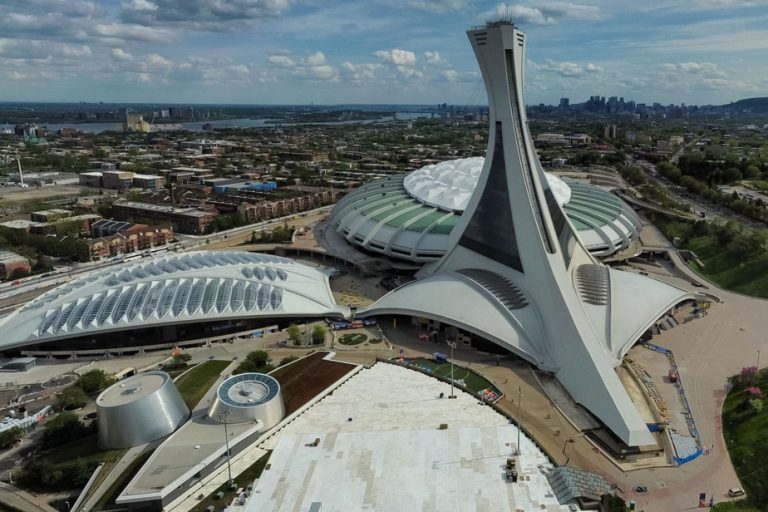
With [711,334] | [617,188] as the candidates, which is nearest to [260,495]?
[711,334]

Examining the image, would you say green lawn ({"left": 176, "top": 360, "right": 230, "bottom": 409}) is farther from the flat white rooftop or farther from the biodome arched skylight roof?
the biodome arched skylight roof

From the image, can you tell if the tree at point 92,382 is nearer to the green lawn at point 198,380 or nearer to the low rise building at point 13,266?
the green lawn at point 198,380

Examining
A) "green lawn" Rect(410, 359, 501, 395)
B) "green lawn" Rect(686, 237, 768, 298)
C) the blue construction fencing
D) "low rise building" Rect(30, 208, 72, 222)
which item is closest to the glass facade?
"green lawn" Rect(410, 359, 501, 395)

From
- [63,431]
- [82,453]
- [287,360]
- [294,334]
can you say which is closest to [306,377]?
[287,360]

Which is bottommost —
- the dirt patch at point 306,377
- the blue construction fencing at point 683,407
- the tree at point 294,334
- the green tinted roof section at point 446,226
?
the blue construction fencing at point 683,407

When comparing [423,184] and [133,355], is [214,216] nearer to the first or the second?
[423,184]

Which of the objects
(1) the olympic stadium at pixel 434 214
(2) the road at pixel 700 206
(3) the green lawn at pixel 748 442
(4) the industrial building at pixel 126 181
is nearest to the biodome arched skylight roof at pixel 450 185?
(1) the olympic stadium at pixel 434 214
